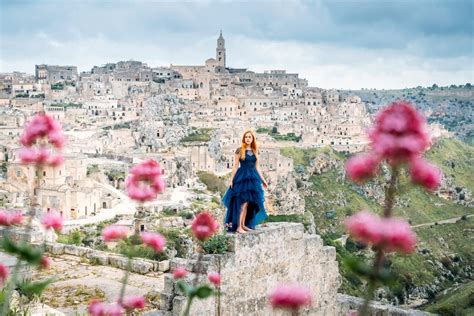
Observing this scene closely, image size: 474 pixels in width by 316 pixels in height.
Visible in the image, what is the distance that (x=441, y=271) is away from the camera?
192ft

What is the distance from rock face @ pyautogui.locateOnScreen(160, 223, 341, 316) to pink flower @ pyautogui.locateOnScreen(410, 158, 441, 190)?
496 cm

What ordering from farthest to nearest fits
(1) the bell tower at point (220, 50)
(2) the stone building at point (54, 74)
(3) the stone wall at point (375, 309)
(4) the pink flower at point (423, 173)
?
1. (1) the bell tower at point (220, 50)
2. (2) the stone building at point (54, 74)
3. (3) the stone wall at point (375, 309)
4. (4) the pink flower at point (423, 173)

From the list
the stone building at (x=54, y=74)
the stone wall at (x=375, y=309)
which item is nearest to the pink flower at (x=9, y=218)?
the stone wall at (x=375, y=309)

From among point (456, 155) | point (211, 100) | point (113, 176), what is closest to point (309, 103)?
point (211, 100)

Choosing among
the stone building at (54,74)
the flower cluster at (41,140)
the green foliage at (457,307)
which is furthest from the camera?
the stone building at (54,74)

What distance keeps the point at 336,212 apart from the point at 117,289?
59.1 meters

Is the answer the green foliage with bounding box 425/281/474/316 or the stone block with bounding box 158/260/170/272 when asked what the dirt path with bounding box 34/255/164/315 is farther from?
the green foliage with bounding box 425/281/474/316

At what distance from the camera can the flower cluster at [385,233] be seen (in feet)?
6.44

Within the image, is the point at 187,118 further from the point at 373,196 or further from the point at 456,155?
the point at 456,155

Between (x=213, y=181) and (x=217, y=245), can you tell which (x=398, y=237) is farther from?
(x=213, y=181)

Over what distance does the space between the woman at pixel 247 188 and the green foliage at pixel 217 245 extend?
49 cm

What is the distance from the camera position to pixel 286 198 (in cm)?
6031

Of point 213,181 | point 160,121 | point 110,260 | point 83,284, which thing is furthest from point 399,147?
point 160,121

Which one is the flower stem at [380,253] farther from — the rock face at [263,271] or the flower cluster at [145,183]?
the rock face at [263,271]
